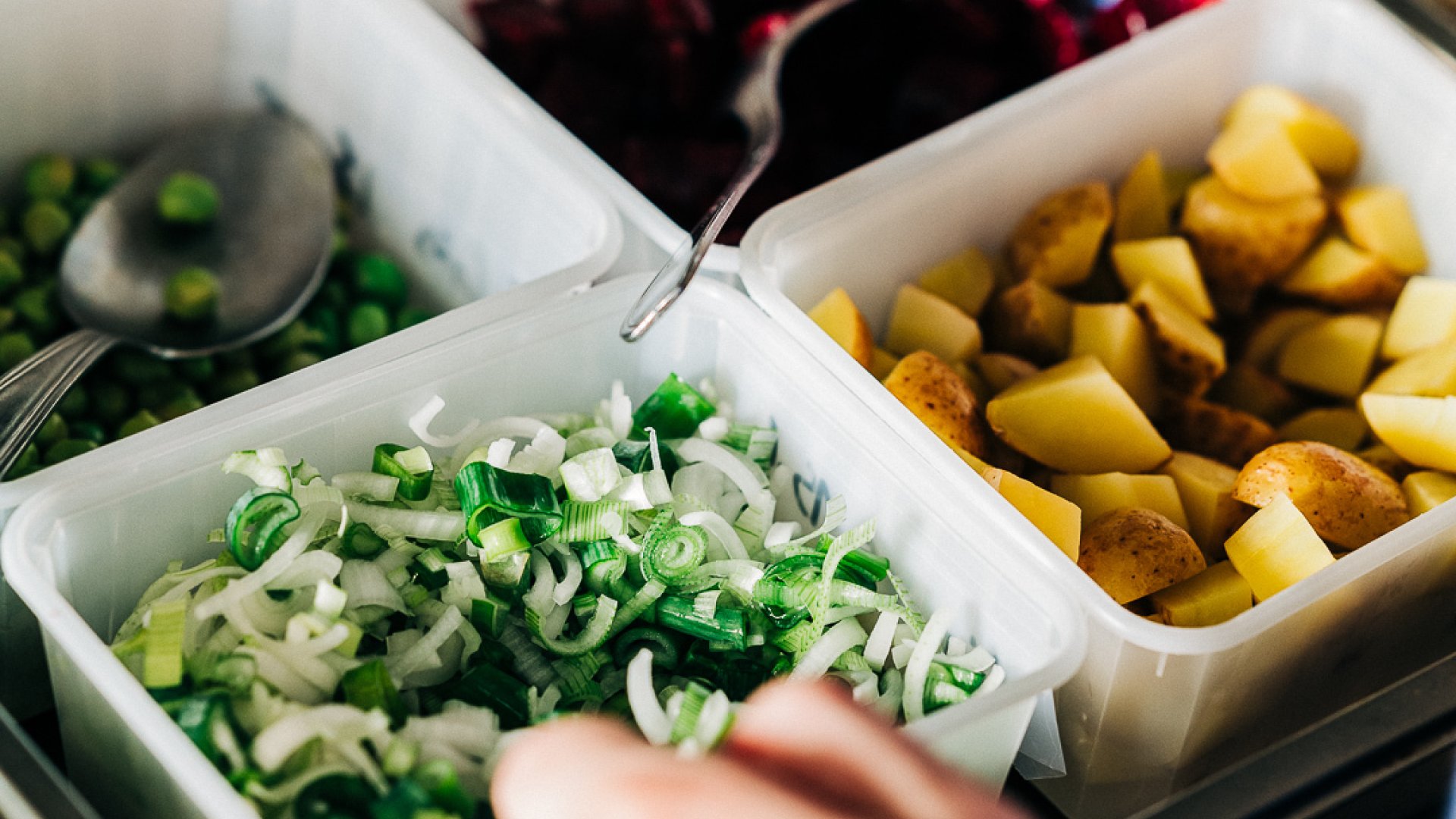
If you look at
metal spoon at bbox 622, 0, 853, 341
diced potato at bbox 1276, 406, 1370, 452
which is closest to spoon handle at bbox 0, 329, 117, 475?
metal spoon at bbox 622, 0, 853, 341

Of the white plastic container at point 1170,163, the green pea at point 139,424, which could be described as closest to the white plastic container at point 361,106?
the white plastic container at point 1170,163

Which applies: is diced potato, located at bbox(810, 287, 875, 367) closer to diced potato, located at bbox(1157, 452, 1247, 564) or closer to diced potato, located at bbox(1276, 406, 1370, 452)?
diced potato, located at bbox(1157, 452, 1247, 564)

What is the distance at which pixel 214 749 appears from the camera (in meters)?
0.87

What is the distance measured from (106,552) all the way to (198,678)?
0.52 ft

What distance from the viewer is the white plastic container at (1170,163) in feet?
3.34

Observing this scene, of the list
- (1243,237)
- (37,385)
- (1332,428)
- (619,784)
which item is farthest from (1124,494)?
(37,385)

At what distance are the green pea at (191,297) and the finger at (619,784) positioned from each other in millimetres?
843

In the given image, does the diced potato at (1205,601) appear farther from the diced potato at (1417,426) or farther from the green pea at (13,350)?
the green pea at (13,350)

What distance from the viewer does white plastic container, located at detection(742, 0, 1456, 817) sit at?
1020mm

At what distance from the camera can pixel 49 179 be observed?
1509mm

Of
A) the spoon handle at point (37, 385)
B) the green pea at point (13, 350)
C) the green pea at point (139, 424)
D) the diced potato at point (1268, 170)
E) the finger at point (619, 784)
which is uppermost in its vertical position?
the finger at point (619, 784)

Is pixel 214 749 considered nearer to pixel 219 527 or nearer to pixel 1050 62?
pixel 219 527

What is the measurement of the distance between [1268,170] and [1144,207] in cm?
13

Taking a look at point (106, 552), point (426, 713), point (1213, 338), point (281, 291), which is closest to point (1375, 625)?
point (1213, 338)
